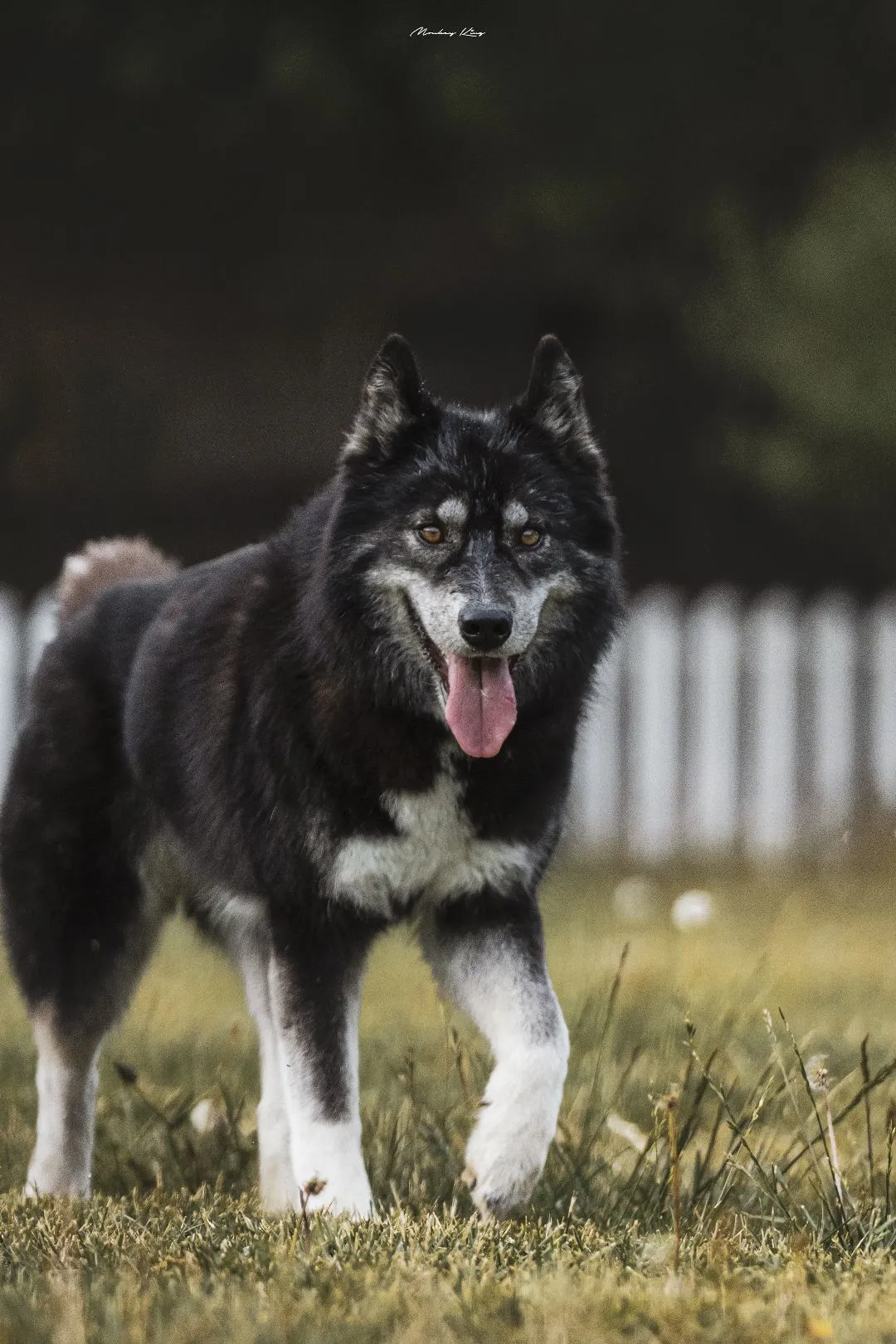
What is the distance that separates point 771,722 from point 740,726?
22 centimetres

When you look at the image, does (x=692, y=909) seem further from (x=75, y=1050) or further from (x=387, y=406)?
(x=75, y=1050)

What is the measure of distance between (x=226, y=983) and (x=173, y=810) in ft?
11.2

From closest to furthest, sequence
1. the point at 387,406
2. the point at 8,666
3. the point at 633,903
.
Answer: the point at 387,406
the point at 633,903
the point at 8,666

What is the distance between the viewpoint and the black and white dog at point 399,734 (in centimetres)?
382

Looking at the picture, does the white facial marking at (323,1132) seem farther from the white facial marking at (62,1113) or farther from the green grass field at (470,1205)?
the white facial marking at (62,1113)

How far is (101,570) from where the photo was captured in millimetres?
5324

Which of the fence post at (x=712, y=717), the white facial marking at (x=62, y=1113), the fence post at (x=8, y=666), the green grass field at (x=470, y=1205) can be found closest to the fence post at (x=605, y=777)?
the fence post at (x=712, y=717)

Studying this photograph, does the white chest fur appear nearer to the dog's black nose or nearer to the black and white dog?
the black and white dog

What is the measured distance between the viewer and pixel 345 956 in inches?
156

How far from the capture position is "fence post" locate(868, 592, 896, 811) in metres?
13.0

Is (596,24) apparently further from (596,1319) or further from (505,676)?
(596,1319)

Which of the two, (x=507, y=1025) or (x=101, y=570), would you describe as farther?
(x=101, y=570)

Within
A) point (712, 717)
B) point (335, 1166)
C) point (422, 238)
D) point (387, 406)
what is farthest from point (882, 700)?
point (335, 1166)

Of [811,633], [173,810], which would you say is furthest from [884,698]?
[173,810]
